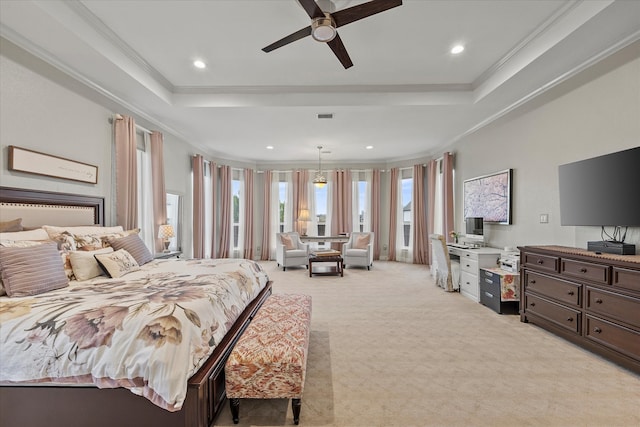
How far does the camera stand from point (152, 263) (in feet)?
10.1

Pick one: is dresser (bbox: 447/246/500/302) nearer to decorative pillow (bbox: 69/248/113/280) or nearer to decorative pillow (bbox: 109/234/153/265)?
decorative pillow (bbox: 109/234/153/265)

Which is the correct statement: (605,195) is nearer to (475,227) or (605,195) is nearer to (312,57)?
(475,227)

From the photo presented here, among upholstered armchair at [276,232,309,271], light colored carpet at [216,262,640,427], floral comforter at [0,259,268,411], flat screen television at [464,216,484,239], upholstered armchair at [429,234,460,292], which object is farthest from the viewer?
upholstered armchair at [276,232,309,271]

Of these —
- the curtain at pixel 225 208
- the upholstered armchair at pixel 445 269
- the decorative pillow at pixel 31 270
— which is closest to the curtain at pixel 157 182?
the decorative pillow at pixel 31 270

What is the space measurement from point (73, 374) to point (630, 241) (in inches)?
171

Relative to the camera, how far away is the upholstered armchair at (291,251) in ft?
21.4

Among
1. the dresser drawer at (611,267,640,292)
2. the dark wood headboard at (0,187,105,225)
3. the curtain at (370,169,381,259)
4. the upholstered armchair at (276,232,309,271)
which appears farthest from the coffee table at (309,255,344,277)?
the dresser drawer at (611,267,640,292)

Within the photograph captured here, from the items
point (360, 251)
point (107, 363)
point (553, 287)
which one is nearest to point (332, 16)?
point (107, 363)

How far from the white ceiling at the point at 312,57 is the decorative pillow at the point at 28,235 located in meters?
1.65

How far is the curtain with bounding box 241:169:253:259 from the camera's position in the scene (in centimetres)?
779

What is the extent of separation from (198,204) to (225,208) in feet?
4.12

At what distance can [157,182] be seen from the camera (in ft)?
14.8

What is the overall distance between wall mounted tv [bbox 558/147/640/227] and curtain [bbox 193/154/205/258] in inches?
238

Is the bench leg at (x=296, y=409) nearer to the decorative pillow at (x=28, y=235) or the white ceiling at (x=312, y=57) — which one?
the decorative pillow at (x=28, y=235)
